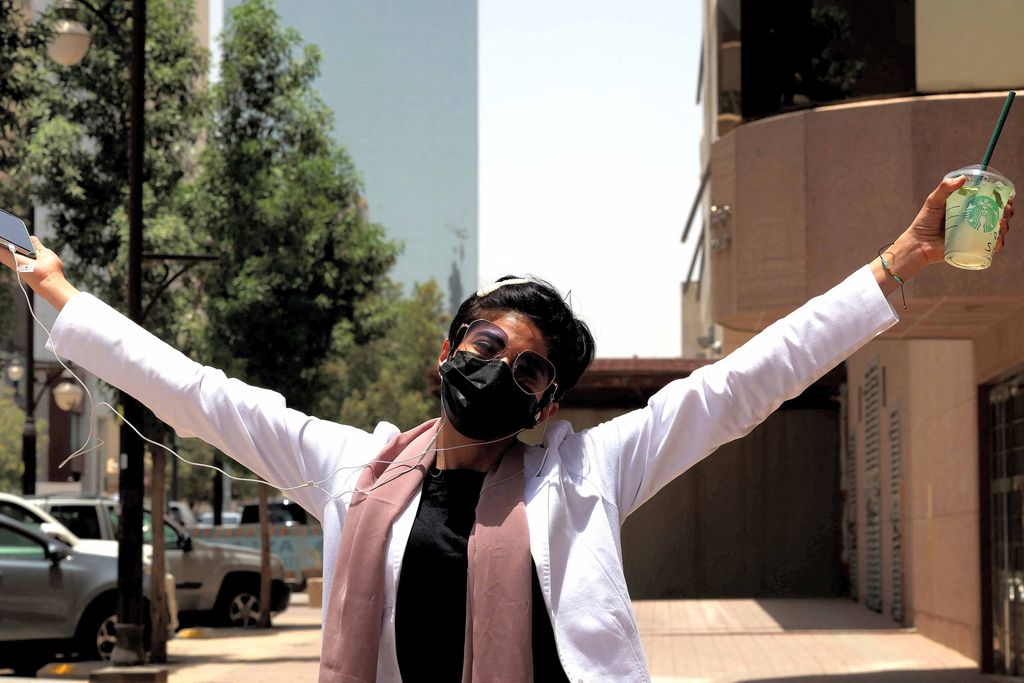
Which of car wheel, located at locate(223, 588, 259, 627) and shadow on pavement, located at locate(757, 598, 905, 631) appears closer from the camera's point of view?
car wheel, located at locate(223, 588, 259, 627)

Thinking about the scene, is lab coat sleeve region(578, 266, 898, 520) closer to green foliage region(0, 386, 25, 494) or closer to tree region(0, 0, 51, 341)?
tree region(0, 0, 51, 341)

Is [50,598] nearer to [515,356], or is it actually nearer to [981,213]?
[515,356]

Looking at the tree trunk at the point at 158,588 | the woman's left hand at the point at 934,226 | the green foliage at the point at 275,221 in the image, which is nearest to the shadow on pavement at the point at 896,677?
the tree trunk at the point at 158,588

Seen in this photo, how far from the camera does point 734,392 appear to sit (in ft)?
9.91

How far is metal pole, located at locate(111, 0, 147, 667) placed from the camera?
50.1ft

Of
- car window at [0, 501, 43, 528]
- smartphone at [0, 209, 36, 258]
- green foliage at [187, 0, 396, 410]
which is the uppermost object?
green foliage at [187, 0, 396, 410]

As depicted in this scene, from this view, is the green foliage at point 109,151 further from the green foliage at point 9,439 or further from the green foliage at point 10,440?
the green foliage at point 9,439

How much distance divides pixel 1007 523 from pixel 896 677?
1865 mm

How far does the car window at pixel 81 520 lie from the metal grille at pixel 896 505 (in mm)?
11247

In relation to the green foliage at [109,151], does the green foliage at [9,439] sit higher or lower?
lower

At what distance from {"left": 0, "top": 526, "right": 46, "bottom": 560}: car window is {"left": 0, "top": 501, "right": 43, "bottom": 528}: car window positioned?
2.35ft

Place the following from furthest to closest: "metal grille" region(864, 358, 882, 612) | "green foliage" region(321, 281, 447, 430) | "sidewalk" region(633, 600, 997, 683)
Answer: "green foliage" region(321, 281, 447, 430)
"metal grille" region(864, 358, 882, 612)
"sidewalk" region(633, 600, 997, 683)

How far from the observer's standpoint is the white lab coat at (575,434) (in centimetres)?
293

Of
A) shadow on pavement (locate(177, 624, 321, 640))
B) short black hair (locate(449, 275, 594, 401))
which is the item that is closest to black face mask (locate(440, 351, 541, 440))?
short black hair (locate(449, 275, 594, 401))
